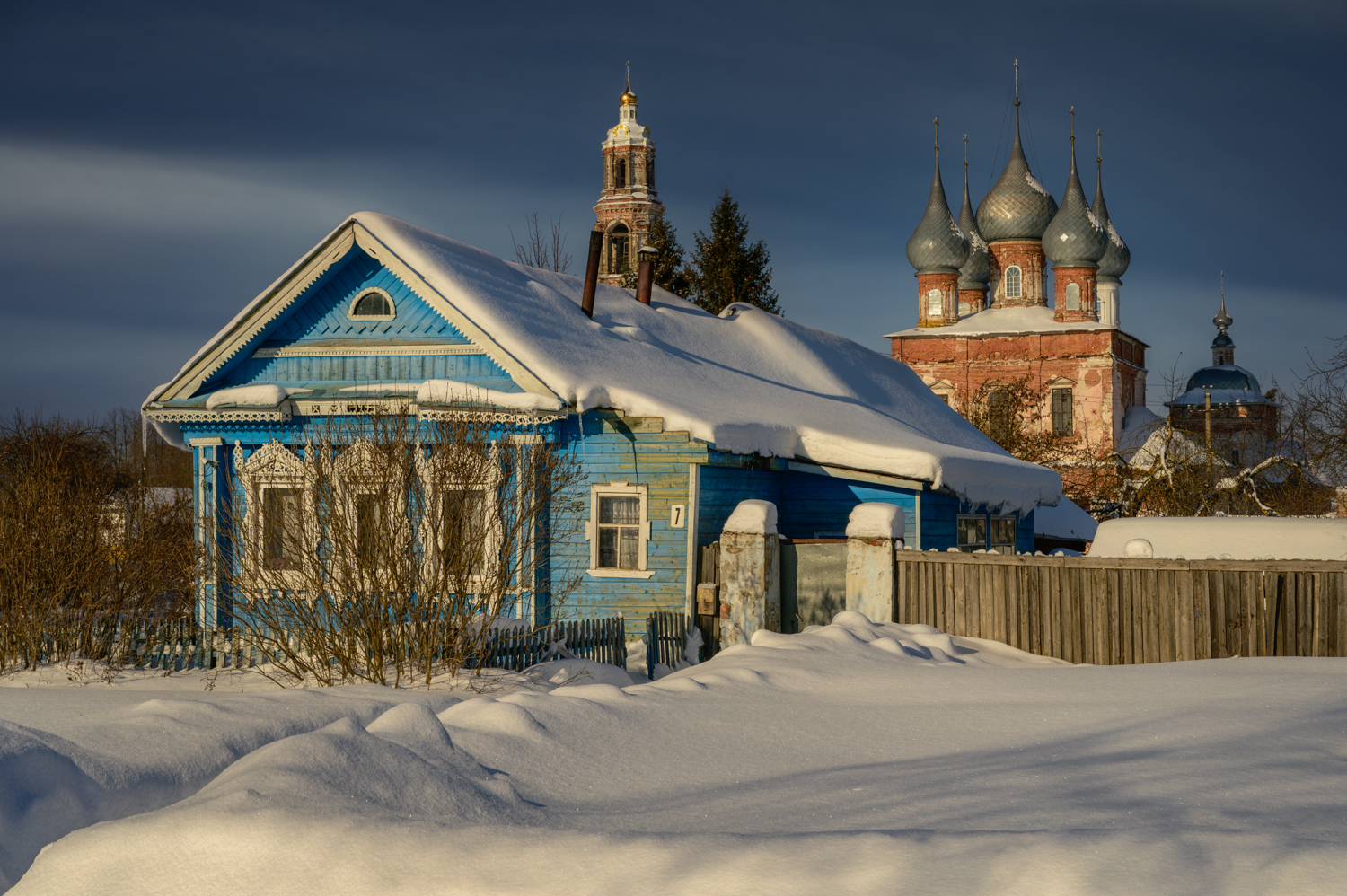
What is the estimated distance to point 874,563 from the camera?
11500 millimetres

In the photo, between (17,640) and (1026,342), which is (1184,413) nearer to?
(1026,342)

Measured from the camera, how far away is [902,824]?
449 cm

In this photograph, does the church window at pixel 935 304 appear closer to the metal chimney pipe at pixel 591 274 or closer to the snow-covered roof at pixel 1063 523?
the snow-covered roof at pixel 1063 523

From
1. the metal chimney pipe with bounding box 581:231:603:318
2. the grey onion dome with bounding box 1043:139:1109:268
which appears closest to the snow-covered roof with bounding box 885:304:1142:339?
the grey onion dome with bounding box 1043:139:1109:268

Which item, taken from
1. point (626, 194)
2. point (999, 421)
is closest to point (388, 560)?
point (999, 421)

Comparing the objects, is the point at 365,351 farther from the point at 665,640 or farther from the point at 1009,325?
the point at 1009,325

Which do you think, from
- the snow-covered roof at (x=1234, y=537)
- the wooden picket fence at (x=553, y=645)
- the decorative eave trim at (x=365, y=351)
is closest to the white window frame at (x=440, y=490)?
the wooden picket fence at (x=553, y=645)

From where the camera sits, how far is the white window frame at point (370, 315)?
47.2ft

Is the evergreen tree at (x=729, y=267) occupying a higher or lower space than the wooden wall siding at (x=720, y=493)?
higher

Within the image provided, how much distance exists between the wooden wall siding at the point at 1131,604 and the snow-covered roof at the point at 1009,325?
40.8m

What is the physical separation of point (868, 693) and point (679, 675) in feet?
4.58

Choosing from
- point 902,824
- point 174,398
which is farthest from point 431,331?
point 902,824

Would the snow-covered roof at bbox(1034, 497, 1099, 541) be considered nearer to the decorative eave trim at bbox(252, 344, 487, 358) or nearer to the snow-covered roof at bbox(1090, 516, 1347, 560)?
the snow-covered roof at bbox(1090, 516, 1347, 560)

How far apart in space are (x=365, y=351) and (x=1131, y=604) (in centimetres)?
947
